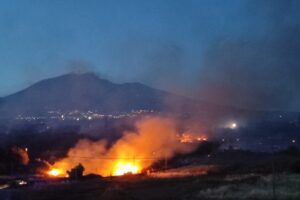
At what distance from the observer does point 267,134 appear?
294ft

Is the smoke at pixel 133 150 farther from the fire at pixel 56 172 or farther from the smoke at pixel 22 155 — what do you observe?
the smoke at pixel 22 155

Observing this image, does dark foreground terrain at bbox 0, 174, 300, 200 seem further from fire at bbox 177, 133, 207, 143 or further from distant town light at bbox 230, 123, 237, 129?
distant town light at bbox 230, 123, 237, 129

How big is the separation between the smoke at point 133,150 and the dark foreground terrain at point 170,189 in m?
13.4

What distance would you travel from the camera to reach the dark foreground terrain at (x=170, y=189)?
2720 centimetres

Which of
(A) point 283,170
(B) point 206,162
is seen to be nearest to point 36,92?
(B) point 206,162

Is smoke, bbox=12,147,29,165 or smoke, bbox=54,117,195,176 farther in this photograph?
smoke, bbox=12,147,29,165

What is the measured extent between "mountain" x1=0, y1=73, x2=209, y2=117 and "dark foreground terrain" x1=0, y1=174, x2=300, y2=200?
95175 mm

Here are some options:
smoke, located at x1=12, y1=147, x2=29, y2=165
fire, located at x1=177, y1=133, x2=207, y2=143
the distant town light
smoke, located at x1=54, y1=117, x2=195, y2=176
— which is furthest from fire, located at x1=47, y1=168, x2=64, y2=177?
the distant town light

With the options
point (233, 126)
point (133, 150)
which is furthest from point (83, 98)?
point (133, 150)

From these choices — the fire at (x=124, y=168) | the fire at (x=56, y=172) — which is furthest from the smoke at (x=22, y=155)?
the fire at (x=124, y=168)

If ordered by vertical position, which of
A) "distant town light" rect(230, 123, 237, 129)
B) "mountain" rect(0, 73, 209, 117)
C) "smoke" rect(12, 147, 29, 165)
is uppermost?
"mountain" rect(0, 73, 209, 117)

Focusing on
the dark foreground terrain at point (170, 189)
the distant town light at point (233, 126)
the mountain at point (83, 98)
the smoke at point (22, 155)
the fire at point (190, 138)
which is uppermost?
the mountain at point (83, 98)

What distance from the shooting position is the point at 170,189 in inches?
1283

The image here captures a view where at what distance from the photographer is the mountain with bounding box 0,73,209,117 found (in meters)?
146
